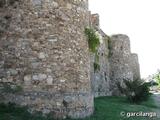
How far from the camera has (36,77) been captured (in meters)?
8.43

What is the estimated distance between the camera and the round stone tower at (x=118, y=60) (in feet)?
75.8

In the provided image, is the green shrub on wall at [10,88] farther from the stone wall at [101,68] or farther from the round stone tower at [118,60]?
the round stone tower at [118,60]

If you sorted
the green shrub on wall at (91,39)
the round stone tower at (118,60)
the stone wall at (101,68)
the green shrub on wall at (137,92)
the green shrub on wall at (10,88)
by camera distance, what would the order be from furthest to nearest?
the round stone tower at (118,60)
the stone wall at (101,68)
the green shrub on wall at (137,92)
the green shrub on wall at (91,39)
the green shrub on wall at (10,88)

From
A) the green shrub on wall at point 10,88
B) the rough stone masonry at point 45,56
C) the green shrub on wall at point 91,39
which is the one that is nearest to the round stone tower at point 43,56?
the rough stone masonry at point 45,56

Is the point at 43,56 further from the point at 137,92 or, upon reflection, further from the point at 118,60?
the point at 118,60

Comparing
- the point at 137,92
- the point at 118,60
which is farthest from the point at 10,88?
the point at 118,60

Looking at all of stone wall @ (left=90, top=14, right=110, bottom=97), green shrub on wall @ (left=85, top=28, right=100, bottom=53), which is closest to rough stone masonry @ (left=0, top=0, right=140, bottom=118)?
green shrub on wall @ (left=85, top=28, right=100, bottom=53)

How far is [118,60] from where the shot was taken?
23.3 m

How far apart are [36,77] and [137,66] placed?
2898 cm

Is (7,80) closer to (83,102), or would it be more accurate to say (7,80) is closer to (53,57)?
(53,57)

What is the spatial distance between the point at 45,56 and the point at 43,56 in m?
0.06

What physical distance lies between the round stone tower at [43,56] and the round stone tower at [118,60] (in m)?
14.1

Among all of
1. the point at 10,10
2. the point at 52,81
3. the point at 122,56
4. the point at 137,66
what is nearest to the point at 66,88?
the point at 52,81

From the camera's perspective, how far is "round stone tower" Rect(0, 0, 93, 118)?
840cm
